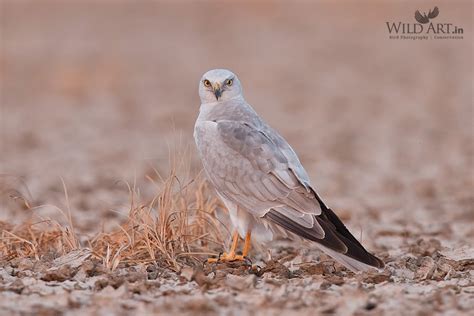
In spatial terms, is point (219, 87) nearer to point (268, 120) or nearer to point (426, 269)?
point (426, 269)

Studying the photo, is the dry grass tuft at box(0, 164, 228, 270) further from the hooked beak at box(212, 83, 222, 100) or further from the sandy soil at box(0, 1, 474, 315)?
the hooked beak at box(212, 83, 222, 100)

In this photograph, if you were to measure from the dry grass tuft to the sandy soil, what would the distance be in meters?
0.15

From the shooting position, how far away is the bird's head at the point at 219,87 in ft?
19.1

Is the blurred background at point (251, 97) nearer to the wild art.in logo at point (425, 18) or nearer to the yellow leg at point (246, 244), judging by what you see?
the yellow leg at point (246, 244)

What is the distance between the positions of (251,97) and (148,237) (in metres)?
11.1

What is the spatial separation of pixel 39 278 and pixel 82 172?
5400 millimetres

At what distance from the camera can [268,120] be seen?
1402 cm

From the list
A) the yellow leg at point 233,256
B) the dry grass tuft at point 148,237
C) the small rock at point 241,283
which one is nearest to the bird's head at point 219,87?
the dry grass tuft at point 148,237

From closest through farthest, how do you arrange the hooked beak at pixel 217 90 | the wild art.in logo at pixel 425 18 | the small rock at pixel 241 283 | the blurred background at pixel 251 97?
1. the small rock at pixel 241 283
2. the hooked beak at pixel 217 90
3. the blurred background at pixel 251 97
4. the wild art.in logo at pixel 425 18

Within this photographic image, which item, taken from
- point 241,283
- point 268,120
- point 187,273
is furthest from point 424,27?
point 241,283

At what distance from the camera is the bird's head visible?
583 cm

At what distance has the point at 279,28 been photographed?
74.0ft

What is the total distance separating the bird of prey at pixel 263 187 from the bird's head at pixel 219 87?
149mm

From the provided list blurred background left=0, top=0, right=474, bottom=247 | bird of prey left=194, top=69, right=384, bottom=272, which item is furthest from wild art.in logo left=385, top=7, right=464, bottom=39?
bird of prey left=194, top=69, right=384, bottom=272
